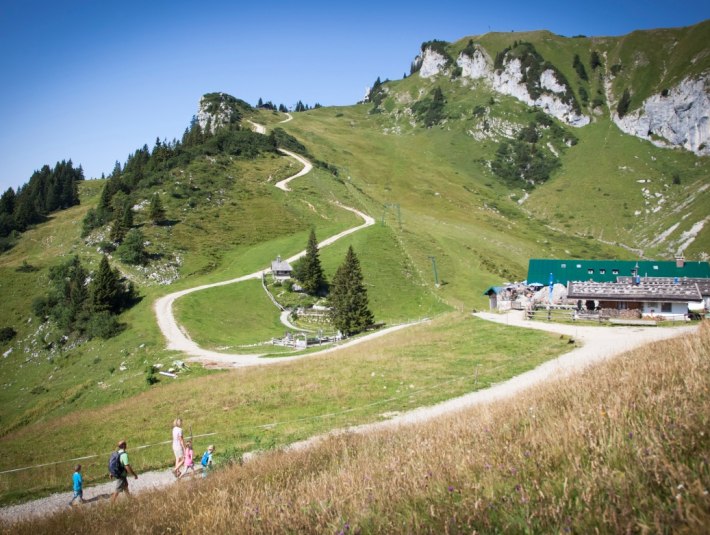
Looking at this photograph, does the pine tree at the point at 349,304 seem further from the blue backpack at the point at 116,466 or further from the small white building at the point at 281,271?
the blue backpack at the point at 116,466

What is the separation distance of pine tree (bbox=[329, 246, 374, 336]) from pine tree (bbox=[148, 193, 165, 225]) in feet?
164

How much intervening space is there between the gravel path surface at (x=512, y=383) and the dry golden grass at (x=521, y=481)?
3.88 metres

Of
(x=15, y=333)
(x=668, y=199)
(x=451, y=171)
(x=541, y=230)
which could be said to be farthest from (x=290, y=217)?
(x=668, y=199)

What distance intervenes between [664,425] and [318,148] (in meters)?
184

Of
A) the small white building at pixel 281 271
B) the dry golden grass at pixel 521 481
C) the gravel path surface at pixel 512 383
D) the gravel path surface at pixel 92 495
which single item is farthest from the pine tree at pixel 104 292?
the dry golden grass at pixel 521 481

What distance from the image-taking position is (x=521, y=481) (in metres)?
4.77

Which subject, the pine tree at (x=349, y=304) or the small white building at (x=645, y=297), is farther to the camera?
the pine tree at (x=349, y=304)

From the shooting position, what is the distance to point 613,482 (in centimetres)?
397

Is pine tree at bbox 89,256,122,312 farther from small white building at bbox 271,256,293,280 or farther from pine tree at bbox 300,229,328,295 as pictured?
pine tree at bbox 300,229,328,295

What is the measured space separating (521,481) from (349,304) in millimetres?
49128

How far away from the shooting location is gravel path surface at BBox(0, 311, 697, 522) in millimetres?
13969

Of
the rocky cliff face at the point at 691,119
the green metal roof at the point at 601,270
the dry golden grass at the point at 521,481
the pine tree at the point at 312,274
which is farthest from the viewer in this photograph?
the rocky cliff face at the point at 691,119

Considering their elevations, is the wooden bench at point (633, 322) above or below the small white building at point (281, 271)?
below

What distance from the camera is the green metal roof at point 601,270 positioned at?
71562 mm
